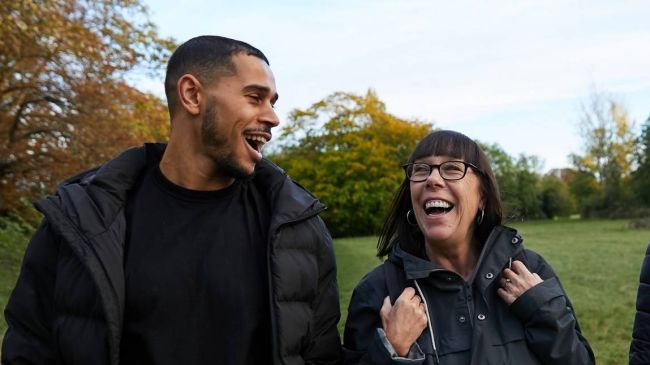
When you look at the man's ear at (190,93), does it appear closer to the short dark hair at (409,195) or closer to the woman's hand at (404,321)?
the short dark hair at (409,195)

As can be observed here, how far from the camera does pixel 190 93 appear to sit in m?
2.61

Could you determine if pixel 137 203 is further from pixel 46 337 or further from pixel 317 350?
pixel 317 350

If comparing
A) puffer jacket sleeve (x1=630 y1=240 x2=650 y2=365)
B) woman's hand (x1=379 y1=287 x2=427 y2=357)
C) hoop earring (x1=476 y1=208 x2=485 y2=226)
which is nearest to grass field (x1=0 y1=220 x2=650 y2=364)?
puffer jacket sleeve (x1=630 y1=240 x2=650 y2=365)

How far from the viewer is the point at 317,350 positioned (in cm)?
266

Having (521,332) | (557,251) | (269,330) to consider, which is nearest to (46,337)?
(269,330)

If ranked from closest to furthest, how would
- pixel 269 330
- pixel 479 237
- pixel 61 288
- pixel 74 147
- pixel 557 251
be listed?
pixel 61 288, pixel 269 330, pixel 479 237, pixel 74 147, pixel 557 251

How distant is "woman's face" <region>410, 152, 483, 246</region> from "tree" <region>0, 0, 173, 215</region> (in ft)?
36.8

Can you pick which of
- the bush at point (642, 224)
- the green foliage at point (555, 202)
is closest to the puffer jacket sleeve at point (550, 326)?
the bush at point (642, 224)

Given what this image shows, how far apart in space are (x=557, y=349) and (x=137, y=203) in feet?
5.79

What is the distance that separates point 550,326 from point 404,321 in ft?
1.89

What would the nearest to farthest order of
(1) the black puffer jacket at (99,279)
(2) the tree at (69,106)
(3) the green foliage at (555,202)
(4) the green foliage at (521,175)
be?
1. (1) the black puffer jacket at (99,279)
2. (2) the tree at (69,106)
3. (4) the green foliage at (521,175)
4. (3) the green foliage at (555,202)

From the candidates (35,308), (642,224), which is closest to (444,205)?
(35,308)

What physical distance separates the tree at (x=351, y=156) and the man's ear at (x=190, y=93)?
45255mm

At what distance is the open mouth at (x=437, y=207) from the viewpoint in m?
2.80
